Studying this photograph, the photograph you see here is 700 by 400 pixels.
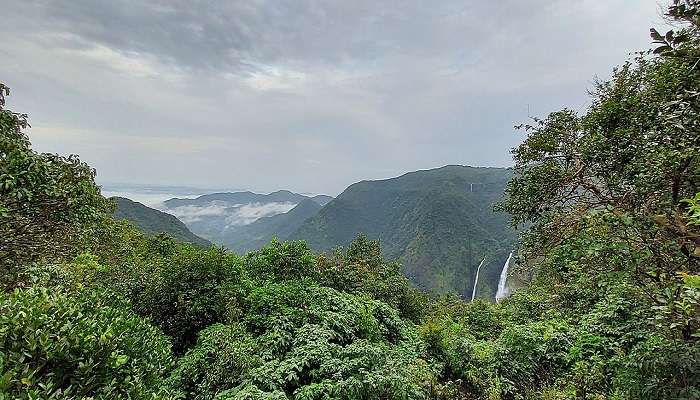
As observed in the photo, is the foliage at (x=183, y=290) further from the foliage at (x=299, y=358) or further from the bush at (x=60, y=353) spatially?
the bush at (x=60, y=353)

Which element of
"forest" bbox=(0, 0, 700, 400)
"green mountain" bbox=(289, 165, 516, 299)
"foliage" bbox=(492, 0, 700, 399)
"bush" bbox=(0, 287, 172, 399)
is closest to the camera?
"bush" bbox=(0, 287, 172, 399)

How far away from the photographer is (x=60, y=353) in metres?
2.85

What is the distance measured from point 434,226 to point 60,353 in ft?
351

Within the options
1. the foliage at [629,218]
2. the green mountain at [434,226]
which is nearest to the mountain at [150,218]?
the green mountain at [434,226]

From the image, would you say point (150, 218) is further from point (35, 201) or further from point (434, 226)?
point (35, 201)

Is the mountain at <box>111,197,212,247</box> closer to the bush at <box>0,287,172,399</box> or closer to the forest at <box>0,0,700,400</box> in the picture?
the forest at <box>0,0,700,400</box>

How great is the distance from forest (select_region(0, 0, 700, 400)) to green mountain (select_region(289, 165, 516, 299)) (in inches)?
1645

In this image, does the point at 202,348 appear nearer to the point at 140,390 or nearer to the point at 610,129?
the point at 140,390

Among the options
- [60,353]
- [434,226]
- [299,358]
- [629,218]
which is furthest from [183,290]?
[434,226]

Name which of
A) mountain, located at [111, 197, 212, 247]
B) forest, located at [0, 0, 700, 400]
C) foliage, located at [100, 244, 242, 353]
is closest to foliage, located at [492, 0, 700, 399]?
forest, located at [0, 0, 700, 400]

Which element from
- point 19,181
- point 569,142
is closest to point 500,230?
point 569,142

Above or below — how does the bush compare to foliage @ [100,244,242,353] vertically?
above

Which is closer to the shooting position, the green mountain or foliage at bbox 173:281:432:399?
foliage at bbox 173:281:432:399

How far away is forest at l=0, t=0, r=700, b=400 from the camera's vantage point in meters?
3.15
